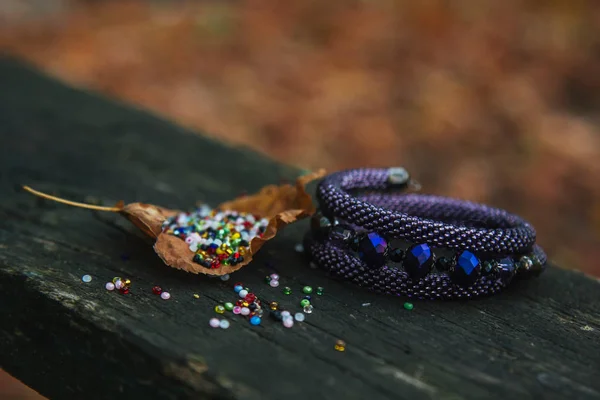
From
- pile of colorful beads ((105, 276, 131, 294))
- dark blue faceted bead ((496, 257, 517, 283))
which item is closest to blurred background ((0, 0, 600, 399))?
dark blue faceted bead ((496, 257, 517, 283))

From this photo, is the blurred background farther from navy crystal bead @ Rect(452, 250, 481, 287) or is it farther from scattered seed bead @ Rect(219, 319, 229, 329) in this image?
scattered seed bead @ Rect(219, 319, 229, 329)

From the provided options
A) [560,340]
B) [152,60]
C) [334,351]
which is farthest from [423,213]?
[152,60]

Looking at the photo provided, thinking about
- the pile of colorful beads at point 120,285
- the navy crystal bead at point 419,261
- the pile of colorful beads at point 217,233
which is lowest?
the pile of colorful beads at point 120,285

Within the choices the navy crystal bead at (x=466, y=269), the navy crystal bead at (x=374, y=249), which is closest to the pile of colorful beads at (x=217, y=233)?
the navy crystal bead at (x=374, y=249)

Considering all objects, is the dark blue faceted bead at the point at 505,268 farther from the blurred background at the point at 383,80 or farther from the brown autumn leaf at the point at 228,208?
the blurred background at the point at 383,80

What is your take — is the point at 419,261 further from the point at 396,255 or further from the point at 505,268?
the point at 505,268

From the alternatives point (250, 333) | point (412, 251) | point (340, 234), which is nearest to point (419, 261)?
point (412, 251)
